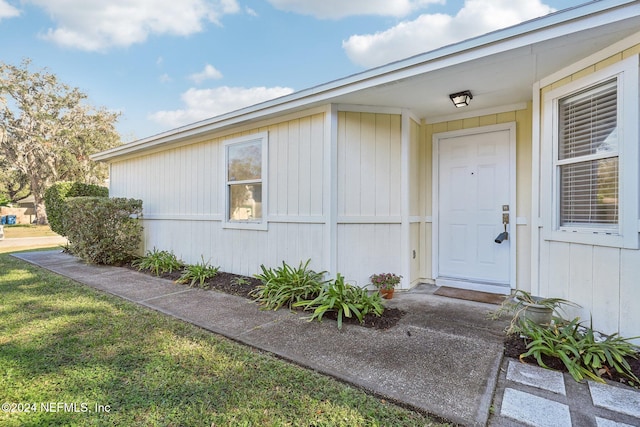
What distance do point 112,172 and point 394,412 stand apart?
917 centimetres

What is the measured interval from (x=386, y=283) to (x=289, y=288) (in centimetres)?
124

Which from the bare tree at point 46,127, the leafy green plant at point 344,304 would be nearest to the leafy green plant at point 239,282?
the leafy green plant at point 344,304

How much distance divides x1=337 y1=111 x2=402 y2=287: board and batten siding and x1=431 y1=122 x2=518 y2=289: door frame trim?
686 millimetres

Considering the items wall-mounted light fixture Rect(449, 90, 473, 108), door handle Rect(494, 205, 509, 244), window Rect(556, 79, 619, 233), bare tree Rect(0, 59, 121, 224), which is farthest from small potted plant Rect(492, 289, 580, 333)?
bare tree Rect(0, 59, 121, 224)

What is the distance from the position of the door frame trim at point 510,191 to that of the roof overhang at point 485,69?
0.91 feet

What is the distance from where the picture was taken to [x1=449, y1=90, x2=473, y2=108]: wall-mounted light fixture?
11.9 ft

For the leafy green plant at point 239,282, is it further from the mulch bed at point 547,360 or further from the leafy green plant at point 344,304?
the mulch bed at point 547,360

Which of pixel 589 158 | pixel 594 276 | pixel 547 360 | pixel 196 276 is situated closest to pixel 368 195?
pixel 589 158

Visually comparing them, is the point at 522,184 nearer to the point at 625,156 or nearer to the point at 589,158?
the point at 589,158

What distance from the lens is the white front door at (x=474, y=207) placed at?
4.09 metres

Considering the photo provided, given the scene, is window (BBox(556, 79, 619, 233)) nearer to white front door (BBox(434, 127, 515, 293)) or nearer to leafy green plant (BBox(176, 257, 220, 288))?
white front door (BBox(434, 127, 515, 293))

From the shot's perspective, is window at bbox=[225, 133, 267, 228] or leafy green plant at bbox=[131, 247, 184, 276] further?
leafy green plant at bbox=[131, 247, 184, 276]

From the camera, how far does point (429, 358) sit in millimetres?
2398

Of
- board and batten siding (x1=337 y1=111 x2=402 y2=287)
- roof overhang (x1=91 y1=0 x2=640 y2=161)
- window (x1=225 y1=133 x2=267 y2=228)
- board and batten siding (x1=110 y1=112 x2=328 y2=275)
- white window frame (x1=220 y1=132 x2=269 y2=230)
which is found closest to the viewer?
roof overhang (x1=91 y1=0 x2=640 y2=161)
